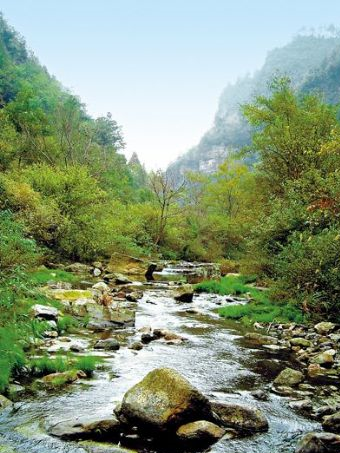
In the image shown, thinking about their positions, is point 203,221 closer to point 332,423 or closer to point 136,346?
point 136,346

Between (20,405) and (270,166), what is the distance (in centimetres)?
2264

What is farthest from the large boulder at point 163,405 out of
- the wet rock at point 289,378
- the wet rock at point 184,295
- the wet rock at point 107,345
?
the wet rock at point 184,295

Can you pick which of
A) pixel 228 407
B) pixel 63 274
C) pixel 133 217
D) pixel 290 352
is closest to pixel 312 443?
pixel 228 407

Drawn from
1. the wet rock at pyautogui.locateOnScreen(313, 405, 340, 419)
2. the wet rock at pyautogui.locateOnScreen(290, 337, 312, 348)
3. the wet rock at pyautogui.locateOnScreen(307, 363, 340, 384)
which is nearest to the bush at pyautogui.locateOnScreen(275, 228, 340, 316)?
the wet rock at pyautogui.locateOnScreen(290, 337, 312, 348)

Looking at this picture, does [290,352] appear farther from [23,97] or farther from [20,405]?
[23,97]

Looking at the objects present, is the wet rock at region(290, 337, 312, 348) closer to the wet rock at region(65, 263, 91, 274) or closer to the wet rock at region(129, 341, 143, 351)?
the wet rock at region(129, 341, 143, 351)

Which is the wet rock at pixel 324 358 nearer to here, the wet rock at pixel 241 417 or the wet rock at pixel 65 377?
the wet rock at pixel 241 417

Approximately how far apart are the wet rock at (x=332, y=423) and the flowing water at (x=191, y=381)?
0.44 feet

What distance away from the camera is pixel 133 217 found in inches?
1582

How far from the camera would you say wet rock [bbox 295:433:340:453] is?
16.8ft

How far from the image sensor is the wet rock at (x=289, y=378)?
811cm

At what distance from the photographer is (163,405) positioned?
5758mm

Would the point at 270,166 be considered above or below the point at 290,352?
above

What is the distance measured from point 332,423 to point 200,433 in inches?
75.9
